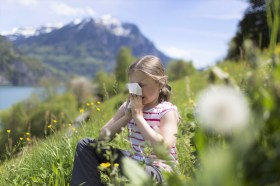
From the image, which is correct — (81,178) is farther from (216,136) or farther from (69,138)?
(216,136)

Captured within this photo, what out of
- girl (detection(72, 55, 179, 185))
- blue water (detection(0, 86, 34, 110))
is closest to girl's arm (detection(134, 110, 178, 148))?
girl (detection(72, 55, 179, 185))

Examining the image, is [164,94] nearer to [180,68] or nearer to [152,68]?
[152,68]

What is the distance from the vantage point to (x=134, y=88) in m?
2.55

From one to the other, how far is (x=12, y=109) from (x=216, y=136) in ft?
149

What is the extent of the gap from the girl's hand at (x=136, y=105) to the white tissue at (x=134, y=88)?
2 cm

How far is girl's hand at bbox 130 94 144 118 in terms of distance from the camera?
8.16 feet

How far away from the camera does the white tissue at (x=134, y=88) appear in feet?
8.32

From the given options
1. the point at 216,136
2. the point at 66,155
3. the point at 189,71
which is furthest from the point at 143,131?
the point at 189,71

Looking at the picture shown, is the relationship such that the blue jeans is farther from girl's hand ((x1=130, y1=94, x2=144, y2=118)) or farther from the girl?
girl's hand ((x1=130, y1=94, x2=144, y2=118))

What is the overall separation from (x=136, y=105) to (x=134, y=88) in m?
0.12

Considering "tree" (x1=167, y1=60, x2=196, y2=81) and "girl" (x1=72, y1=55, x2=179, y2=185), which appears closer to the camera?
"girl" (x1=72, y1=55, x2=179, y2=185)

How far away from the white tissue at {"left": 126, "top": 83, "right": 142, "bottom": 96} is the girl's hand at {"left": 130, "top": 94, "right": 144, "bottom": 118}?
0.9 inches

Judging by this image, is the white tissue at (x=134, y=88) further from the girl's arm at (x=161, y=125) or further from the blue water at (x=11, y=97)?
the blue water at (x=11, y=97)

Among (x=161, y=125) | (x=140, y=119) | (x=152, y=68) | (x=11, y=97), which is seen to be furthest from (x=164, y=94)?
(x=11, y=97)
